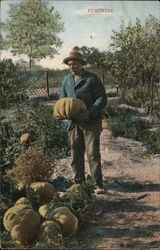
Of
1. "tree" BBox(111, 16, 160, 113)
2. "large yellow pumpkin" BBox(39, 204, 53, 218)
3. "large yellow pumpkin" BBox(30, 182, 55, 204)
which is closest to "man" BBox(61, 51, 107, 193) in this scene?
"large yellow pumpkin" BBox(30, 182, 55, 204)

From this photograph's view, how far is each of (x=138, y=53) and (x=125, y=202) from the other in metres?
6.84

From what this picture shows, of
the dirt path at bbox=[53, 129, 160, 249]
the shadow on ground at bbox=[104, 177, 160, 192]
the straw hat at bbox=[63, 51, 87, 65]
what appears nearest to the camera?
the dirt path at bbox=[53, 129, 160, 249]

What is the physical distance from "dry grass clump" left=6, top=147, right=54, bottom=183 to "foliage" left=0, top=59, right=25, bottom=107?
9.50 ft

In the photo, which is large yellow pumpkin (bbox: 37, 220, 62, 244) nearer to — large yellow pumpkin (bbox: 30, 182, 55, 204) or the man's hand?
large yellow pumpkin (bbox: 30, 182, 55, 204)

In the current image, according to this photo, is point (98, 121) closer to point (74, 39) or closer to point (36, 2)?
point (74, 39)

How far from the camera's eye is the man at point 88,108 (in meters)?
5.38

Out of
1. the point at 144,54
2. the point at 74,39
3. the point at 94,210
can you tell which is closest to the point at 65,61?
the point at 74,39

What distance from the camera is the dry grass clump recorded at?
5508 millimetres

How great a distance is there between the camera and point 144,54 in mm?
11453

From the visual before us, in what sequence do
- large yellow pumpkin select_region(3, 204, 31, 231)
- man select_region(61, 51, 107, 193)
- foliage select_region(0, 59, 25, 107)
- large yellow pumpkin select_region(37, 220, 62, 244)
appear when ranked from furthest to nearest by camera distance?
foliage select_region(0, 59, 25, 107) < man select_region(61, 51, 107, 193) < large yellow pumpkin select_region(3, 204, 31, 231) < large yellow pumpkin select_region(37, 220, 62, 244)

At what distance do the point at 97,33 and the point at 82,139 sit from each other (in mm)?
1473

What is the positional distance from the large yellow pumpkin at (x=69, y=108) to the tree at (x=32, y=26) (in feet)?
3.62

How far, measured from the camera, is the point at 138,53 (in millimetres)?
11539

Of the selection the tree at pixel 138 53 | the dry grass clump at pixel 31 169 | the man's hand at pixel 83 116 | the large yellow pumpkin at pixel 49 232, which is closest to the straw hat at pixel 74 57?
the man's hand at pixel 83 116
